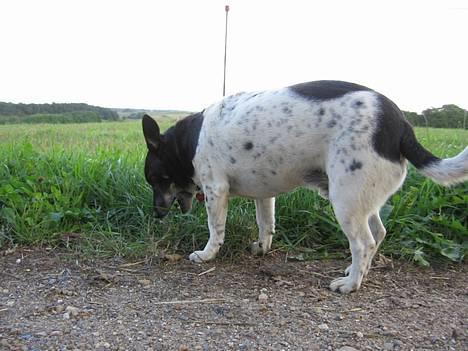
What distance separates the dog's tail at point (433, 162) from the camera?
9.52 ft

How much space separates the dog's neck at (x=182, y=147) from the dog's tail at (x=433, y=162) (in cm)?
146

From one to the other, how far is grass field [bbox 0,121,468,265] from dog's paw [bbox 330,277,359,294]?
0.58 meters

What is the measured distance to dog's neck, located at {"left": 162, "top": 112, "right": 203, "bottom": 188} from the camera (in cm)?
378

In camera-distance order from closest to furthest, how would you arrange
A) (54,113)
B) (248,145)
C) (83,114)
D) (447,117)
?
1. (248,145)
2. (447,117)
3. (54,113)
4. (83,114)

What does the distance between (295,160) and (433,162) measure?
0.79 m

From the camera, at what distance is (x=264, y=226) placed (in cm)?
376

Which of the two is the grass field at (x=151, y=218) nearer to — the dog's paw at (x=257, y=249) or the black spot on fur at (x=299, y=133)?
the dog's paw at (x=257, y=249)

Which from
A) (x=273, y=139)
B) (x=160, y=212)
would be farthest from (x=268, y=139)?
(x=160, y=212)

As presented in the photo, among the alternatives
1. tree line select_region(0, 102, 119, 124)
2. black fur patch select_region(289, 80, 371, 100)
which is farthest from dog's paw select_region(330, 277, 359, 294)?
tree line select_region(0, 102, 119, 124)

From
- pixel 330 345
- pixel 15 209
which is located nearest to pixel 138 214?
pixel 15 209

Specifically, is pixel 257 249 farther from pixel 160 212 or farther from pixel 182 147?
pixel 182 147

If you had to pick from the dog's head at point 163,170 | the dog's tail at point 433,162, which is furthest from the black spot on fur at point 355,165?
the dog's head at point 163,170

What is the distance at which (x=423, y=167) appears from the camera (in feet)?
9.68

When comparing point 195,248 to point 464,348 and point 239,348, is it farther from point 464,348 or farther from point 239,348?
point 464,348
